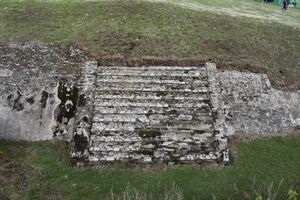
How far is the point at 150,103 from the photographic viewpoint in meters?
16.8

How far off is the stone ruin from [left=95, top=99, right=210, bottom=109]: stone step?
40 millimetres

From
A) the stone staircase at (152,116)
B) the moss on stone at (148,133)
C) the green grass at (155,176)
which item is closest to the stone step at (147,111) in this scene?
the stone staircase at (152,116)

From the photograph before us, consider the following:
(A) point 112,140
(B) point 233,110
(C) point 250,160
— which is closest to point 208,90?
(B) point 233,110

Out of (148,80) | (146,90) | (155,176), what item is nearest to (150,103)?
(146,90)

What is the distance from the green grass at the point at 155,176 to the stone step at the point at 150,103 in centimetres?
234

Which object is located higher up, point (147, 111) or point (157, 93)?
point (157, 93)

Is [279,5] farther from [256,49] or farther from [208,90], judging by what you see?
[208,90]

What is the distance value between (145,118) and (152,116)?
0.31 metres

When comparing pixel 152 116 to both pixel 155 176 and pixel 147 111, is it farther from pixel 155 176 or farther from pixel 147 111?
pixel 155 176

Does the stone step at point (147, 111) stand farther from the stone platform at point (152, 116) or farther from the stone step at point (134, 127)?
the stone step at point (134, 127)

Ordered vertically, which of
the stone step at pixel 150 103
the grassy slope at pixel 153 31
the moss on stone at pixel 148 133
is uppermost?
the grassy slope at pixel 153 31

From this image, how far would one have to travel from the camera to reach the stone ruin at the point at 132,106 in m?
15.4

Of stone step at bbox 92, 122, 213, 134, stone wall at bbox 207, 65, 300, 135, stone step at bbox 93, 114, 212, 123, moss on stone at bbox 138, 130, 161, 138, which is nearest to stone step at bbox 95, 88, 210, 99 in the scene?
stone wall at bbox 207, 65, 300, 135

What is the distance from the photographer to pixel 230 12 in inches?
1045
